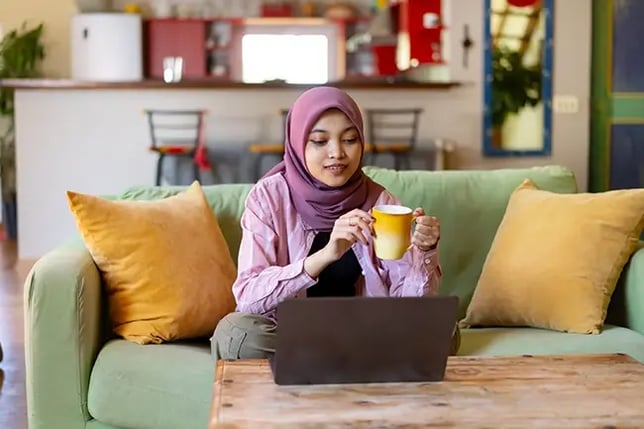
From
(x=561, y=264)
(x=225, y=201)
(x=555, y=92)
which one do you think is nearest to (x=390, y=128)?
(x=555, y=92)

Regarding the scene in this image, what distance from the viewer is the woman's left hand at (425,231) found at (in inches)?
71.6

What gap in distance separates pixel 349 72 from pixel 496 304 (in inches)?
301

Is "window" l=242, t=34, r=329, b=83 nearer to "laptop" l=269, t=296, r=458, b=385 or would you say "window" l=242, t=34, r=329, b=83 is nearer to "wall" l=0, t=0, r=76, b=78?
"wall" l=0, t=0, r=76, b=78

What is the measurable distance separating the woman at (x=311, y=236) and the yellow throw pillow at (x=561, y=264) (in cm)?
37

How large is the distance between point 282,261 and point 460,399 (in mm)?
→ 711

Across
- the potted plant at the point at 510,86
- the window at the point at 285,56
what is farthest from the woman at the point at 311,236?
the window at the point at 285,56

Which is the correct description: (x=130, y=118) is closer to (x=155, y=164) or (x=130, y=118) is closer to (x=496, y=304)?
(x=155, y=164)

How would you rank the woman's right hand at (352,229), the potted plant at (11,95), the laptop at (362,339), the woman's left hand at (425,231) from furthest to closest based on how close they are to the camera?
the potted plant at (11,95) → the woman's left hand at (425,231) → the woman's right hand at (352,229) → the laptop at (362,339)

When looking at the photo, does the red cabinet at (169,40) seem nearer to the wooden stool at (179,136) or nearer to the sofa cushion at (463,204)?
the wooden stool at (179,136)

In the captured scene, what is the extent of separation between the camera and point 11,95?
736 centimetres

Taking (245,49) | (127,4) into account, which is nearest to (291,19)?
(245,49)

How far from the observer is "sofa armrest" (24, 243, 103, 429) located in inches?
81.1

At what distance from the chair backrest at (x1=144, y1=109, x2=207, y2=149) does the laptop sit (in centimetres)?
432

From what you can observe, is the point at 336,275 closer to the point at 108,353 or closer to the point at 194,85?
the point at 108,353
